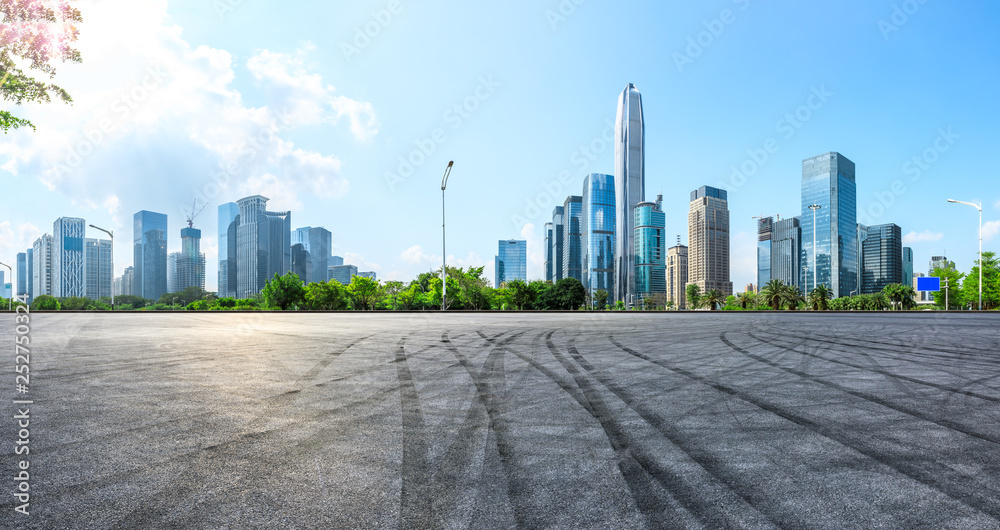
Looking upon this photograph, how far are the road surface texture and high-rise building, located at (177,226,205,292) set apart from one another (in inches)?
6784

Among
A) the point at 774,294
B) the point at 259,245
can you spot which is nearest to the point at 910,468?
the point at 774,294

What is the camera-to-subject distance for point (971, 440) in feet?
14.5

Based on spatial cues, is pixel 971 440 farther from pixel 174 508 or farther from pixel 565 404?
pixel 174 508

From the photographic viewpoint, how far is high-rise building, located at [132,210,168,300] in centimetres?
13112

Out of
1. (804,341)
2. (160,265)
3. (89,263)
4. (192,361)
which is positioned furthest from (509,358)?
(160,265)

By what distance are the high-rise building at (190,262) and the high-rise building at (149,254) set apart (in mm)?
17792

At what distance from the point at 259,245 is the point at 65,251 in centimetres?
10549

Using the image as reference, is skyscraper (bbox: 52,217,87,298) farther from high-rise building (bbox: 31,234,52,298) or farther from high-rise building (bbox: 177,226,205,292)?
high-rise building (bbox: 177,226,205,292)

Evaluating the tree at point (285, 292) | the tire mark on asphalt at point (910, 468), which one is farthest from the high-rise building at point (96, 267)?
the tire mark on asphalt at point (910, 468)

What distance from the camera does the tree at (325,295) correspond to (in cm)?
6316

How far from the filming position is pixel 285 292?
61.1 meters

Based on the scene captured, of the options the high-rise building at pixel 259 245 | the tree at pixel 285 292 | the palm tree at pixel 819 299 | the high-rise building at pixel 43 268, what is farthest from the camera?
the high-rise building at pixel 259 245

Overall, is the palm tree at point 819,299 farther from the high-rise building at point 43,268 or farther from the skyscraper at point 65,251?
the high-rise building at point 43,268

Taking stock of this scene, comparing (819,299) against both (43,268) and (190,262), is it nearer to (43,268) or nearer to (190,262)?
(43,268)
